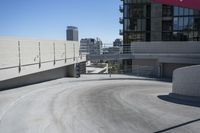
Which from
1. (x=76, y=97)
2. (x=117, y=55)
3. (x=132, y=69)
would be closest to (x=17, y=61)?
(x=76, y=97)

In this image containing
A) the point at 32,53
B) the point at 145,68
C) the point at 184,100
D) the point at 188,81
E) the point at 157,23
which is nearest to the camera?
the point at 184,100

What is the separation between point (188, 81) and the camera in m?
20.2

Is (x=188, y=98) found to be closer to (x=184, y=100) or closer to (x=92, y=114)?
(x=184, y=100)

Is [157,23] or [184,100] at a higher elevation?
[157,23]

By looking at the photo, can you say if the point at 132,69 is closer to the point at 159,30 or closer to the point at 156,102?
the point at 159,30

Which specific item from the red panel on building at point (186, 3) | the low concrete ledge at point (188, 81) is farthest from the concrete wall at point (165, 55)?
the red panel on building at point (186, 3)

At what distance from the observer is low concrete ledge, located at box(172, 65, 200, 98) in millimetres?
19453

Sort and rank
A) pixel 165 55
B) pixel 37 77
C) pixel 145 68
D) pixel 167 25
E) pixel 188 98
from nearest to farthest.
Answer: pixel 188 98
pixel 37 77
pixel 165 55
pixel 145 68
pixel 167 25

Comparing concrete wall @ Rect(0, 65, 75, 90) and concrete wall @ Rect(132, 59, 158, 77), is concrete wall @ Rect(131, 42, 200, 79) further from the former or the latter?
concrete wall @ Rect(0, 65, 75, 90)

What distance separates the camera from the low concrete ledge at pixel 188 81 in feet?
63.8

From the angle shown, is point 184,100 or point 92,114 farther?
point 184,100

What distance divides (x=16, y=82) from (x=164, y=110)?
12.9 meters

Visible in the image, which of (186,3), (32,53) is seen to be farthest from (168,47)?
(186,3)

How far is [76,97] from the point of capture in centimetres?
2180
